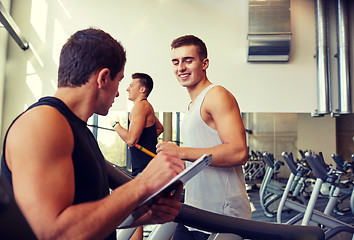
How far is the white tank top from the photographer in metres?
1.37

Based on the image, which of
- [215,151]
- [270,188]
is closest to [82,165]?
[215,151]

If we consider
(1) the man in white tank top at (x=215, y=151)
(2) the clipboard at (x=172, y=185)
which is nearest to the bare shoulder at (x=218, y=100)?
(1) the man in white tank top at (x=215, y=151)

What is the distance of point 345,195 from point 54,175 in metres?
5.34

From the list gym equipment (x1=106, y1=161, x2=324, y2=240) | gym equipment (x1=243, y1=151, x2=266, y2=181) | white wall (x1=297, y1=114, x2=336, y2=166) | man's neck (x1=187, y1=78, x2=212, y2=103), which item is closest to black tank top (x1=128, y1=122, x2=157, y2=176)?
man's neck (x1=187, y1=78, x2=212, y2=103)

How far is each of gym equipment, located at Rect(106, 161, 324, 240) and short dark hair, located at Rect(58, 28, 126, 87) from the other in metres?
0.45

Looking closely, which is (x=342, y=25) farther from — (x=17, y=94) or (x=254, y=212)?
(x=17, y=94)

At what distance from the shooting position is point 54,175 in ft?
2.09

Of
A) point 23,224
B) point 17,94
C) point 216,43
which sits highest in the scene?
point 216,43

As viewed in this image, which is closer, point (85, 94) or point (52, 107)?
point (52, 107)

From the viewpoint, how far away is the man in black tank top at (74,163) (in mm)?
610

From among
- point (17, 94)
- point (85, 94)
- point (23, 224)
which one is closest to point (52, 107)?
point (85, 94)

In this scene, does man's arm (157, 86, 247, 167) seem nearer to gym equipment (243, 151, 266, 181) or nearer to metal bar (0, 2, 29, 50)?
metal bar (0, 2, 29, 50)

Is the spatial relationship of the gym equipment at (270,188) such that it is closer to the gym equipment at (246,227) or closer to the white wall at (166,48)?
the white wall at (166,48)

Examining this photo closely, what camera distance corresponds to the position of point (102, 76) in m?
0.85
